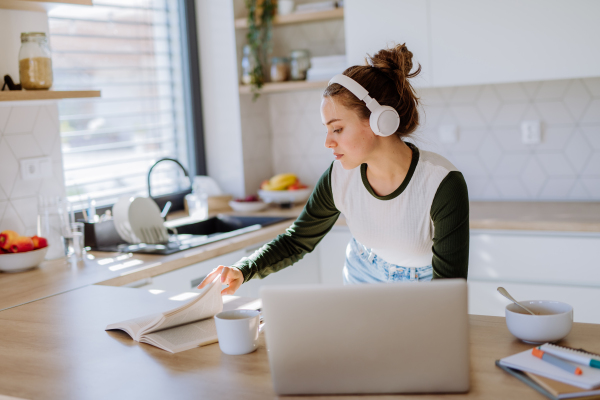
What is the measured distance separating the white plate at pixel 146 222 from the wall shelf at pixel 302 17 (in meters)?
1.21

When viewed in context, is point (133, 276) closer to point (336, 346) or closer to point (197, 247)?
point (197, 247)

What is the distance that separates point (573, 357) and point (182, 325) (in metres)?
0.84

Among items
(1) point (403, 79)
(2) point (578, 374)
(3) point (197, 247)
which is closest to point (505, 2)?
(1) point (403, 79)

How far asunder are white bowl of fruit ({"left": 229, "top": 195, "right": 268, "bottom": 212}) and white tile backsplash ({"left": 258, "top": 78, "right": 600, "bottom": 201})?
2.82 feet

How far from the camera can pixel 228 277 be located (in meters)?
1.66

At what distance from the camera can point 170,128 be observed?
3.61 meters

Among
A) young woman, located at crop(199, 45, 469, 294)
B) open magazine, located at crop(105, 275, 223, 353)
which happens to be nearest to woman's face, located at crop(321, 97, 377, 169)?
young woman, located at crop(199, 45, 469, 294)

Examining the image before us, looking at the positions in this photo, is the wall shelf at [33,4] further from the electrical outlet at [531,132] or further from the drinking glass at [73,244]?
the electrical outlet at [531,132]

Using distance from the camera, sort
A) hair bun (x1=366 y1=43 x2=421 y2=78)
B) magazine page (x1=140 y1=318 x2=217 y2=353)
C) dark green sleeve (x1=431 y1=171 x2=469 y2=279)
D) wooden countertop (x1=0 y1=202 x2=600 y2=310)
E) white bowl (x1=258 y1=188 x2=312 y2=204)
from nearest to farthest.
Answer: magazine page (x1=140 y1=318 x2=217 y2=353) < dark green sleeve (x1=431 y1=171 x2=469 y2=279) < hair bun (x1=366 y1=43 x2=421 y2=78) < wooden countertop (x1=0 y1=202 x2=600 y2=310) < white bowl (x1=258 y1=188 x2=312 y2=204)

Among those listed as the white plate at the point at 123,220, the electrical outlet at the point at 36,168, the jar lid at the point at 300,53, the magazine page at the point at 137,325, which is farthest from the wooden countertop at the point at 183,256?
the jar lid at the point at 300,53

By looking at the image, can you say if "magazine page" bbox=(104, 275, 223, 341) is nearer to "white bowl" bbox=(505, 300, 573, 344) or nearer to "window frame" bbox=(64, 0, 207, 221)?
"white bowl" bbox=(505, 300, 573, 344)

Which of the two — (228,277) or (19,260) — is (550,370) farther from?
(19,260)

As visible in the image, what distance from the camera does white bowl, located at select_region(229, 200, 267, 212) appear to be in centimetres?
337

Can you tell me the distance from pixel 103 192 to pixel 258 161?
960 mm
